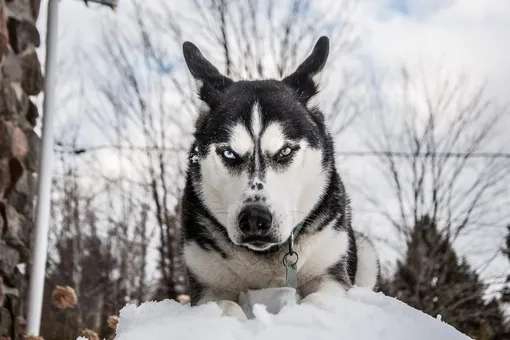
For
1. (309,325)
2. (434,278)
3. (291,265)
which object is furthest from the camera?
(434,278)

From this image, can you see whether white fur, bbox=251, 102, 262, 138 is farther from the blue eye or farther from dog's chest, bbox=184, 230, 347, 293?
dog's chest, bbox=184, 230, 347, 293

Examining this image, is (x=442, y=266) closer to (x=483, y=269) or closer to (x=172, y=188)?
(x=483, y=269)

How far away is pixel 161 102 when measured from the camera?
947cm

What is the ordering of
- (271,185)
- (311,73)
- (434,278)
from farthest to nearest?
(434,278), (311,73), (271,185)

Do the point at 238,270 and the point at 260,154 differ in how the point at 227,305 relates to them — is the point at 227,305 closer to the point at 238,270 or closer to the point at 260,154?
the point at 238,270

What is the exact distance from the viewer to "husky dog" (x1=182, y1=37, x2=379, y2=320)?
2.24 metres

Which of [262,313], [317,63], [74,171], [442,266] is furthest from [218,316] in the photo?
[74,171]

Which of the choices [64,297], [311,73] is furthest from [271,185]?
[64,297]

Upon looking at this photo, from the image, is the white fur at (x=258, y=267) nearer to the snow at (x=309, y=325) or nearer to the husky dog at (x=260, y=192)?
the husky dog at (x=260, y=192)

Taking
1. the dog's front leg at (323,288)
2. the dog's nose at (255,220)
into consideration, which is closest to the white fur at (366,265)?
the dog's front leg at (323,288)

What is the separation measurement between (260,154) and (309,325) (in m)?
0.83

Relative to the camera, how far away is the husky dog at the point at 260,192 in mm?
2236

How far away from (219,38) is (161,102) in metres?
1.38

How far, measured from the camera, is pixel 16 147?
153 inches
